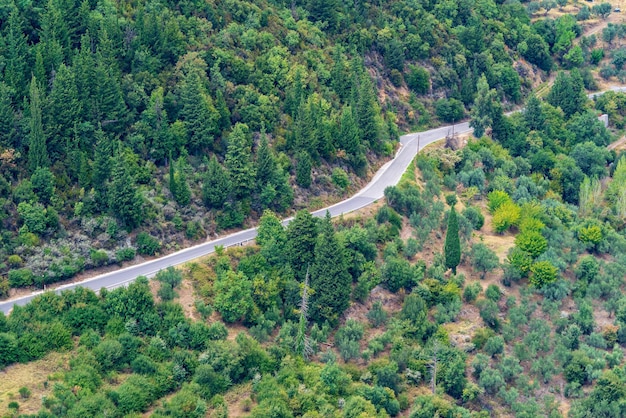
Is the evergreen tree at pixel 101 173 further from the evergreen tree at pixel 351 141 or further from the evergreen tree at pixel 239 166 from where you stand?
the evergreen tree at pixel 351 141

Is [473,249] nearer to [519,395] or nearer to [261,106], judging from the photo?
[519,395]

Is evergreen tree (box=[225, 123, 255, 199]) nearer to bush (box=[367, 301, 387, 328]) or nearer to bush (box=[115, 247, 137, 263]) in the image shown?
bush (box=[115, 247, 137, 263])

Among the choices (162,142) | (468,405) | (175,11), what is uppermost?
(175,11)

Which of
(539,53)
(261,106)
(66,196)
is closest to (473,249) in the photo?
(261,106)

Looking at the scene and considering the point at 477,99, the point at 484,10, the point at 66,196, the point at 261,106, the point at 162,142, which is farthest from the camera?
the point at 484,10

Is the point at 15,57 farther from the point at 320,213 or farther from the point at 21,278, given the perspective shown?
the point at 320,213

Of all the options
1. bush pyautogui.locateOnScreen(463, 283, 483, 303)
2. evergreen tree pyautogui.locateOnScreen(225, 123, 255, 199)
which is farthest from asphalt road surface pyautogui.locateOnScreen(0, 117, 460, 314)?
bush pyautogui.locateOnScreen(463, 283, 483, 303)
